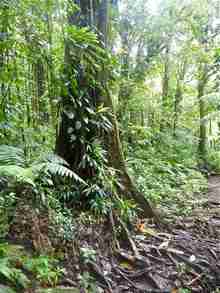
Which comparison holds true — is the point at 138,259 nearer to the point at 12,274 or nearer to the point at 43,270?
the point at 43,270

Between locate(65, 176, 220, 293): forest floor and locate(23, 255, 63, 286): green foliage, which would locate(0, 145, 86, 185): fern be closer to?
locate(23, 255, 63, 286): green foliage

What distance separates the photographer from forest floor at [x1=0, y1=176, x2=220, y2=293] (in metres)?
2.58

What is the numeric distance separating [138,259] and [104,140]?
166cm

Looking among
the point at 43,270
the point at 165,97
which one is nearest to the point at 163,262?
the point at 43,270

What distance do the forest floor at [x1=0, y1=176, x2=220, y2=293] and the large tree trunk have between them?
486 mm

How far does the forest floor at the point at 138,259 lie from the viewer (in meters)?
2.58

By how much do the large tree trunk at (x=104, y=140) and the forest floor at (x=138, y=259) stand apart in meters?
0.49

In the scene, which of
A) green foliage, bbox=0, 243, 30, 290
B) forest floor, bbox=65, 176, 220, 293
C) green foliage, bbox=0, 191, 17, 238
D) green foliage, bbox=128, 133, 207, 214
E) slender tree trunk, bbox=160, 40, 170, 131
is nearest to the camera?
green foliage, bbox=0, 243, 30, 290

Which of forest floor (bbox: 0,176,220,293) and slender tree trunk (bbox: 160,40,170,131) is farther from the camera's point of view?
slender tree trunk (bbox: 160,40,170,131)

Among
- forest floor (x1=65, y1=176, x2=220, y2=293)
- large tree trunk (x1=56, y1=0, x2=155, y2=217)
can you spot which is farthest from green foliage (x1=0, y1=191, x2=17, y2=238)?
large tree trunk (x1=56, y1=0, x2=155, y2=217)

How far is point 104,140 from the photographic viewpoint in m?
3.96

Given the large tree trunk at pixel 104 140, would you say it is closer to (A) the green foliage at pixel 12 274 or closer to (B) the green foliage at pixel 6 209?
(B) the green foliage at pixel 6 209

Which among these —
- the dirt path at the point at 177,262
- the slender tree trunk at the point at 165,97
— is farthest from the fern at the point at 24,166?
the slender tree trunk at the point at 165,97

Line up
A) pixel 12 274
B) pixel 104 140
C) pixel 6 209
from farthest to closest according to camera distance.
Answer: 1. pixel 104 140
2. pixel 6 209
3. pixel 12 274
